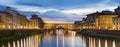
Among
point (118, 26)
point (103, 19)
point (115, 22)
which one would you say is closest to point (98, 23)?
point (103, 19)

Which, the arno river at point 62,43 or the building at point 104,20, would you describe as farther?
the building at point 104,20

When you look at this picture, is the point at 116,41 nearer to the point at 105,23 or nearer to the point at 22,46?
the point at 22,46

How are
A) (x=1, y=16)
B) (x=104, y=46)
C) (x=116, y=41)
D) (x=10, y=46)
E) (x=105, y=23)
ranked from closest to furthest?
1. (x=10, y=46)
2. (x=104, y=46)
3. (x=116, y=41)
4. (x=1, y=16)
5. (x=105, y=23)

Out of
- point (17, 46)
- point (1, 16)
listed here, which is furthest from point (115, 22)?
point (17, 46)

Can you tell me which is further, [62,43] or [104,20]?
[104,20]

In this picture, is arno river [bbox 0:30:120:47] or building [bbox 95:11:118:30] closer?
arno river [bbox 0:30:120:47]

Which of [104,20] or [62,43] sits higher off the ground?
[104,20]

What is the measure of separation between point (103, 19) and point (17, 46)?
4047 inches

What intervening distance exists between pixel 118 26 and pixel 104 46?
2618 inches

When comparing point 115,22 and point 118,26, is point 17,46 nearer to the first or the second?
point 118,26

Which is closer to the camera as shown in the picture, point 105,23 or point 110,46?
point 110,46

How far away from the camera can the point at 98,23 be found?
147m

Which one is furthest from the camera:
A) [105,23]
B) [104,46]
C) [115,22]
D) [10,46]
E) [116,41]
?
[105,23]

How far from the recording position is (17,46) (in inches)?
1789
